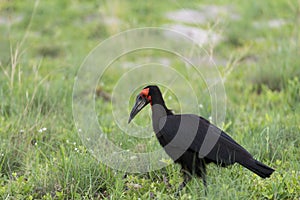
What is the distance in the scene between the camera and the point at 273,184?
3.66 meters

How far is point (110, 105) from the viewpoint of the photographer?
18.7 feet

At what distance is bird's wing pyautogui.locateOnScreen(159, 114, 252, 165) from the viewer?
146 inches

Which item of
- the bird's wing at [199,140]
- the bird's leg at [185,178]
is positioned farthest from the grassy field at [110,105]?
the bird's wing at [199,140]

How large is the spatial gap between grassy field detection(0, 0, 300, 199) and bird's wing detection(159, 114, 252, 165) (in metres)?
0.16

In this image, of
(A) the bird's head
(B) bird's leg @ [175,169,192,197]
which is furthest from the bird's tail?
(A) the bird's head

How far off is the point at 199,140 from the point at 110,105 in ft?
6.75

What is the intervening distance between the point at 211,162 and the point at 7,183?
1375mm

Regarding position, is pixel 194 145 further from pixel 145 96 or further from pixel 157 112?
pixel 145 96

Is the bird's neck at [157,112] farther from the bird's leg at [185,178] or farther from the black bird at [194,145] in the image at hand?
the bird's leg at [185,178]

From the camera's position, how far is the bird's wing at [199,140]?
3.71m

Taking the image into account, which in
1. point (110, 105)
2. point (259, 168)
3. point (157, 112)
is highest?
point (157, 112)

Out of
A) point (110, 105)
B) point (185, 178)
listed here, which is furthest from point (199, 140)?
point (110, 105)

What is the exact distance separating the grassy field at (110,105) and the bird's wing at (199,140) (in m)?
0.16

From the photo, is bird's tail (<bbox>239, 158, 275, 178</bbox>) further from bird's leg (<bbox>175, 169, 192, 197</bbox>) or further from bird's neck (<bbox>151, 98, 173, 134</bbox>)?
bird's neck (<bbox>151, 98, 173, 134</bbox>)
